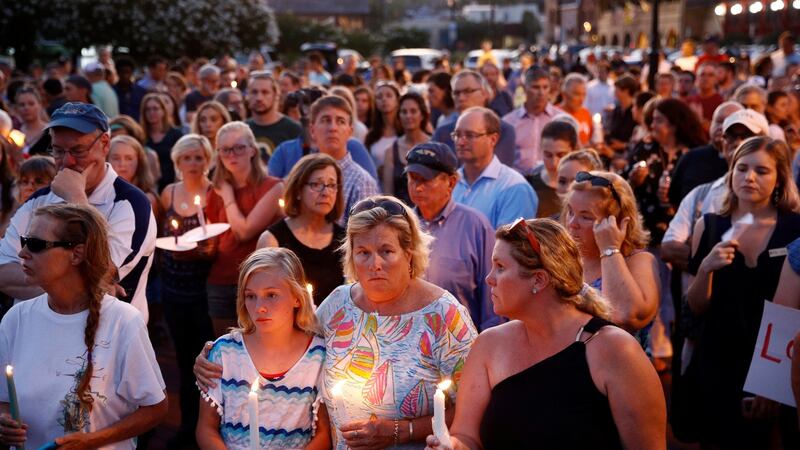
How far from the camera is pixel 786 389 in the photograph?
4344mm

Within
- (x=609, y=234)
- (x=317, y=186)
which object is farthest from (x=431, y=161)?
(x=609, y=234)

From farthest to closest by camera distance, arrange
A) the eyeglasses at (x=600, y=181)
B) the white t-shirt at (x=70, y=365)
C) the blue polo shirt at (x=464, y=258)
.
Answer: the blue polo shirt at (x=464, y=258) < the eyeglasses at (x=600, y=181) < the white t-shirt at (x=70, y=365)

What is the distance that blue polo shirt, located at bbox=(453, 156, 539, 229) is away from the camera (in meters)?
5.70

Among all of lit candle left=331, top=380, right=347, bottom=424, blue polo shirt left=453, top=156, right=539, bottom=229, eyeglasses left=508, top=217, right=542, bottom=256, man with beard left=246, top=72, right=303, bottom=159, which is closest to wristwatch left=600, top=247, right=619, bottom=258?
eyeglasses left=508, top=217, right=542, bottom=256

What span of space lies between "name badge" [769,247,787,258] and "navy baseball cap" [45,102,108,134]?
10.7 ft

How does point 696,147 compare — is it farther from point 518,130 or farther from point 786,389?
→ point 786,389

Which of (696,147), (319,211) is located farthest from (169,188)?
(696,147)

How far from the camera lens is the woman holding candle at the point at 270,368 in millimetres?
3619

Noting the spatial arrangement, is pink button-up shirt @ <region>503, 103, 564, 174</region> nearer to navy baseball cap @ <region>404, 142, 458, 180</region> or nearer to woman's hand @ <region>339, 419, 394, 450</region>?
navy baseball cap @ <region>404, 142, 458, 180</region>

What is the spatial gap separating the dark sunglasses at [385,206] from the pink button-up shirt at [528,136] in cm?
495

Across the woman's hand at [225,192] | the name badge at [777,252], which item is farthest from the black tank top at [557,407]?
the woman's hand at [225,192]

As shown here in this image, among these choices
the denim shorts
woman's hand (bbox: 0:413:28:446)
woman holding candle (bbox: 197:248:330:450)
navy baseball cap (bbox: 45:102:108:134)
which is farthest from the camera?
the denim shorts

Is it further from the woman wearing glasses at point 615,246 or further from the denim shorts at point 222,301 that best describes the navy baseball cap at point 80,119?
the woman wearing glasses at point 615,246

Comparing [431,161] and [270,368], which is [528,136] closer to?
[431,161]
